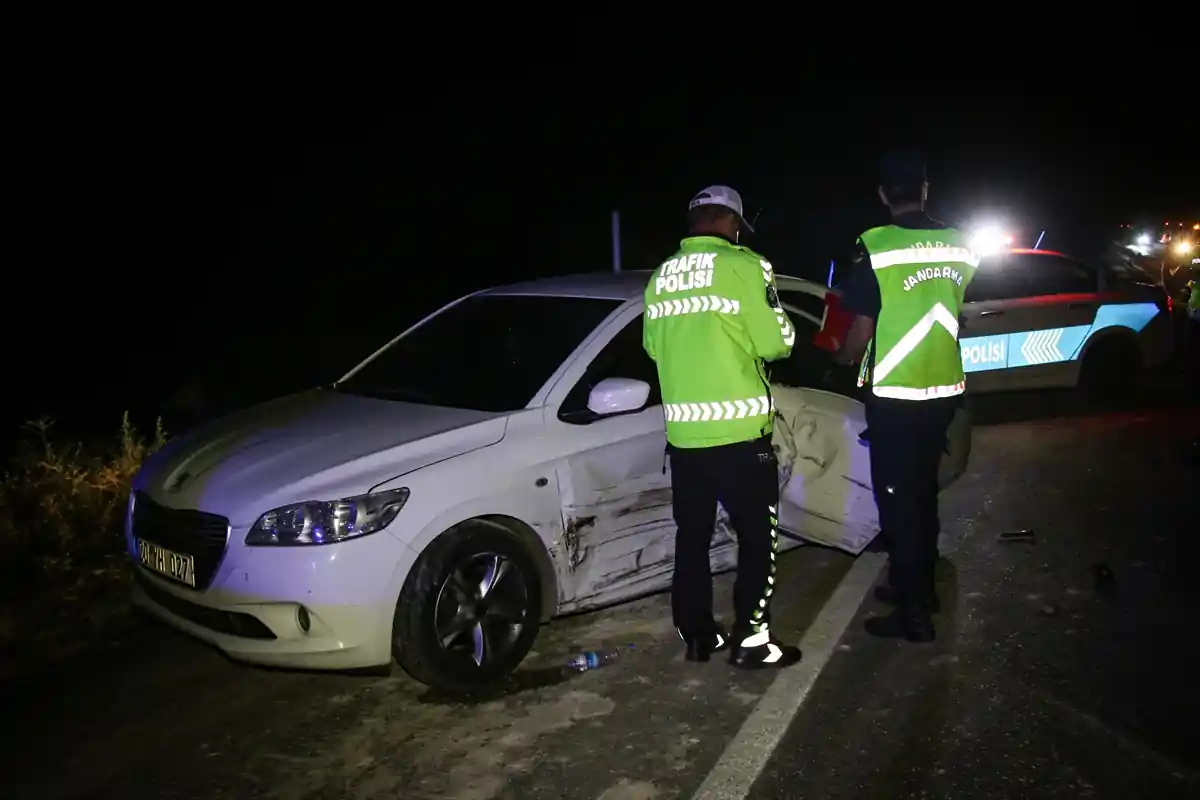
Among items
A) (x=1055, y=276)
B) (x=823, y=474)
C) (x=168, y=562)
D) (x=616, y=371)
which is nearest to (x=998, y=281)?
(x=1055, y=276)

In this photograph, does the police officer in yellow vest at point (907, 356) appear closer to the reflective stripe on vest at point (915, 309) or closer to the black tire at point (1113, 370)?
the reflective stripe on vest at point (915, 309)

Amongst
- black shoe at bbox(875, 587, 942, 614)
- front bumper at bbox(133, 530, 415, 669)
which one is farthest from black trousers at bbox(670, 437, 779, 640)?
front bumper at bbox(133, 530, 415, 669)

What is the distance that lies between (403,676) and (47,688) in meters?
1.42

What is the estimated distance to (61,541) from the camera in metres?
5.90

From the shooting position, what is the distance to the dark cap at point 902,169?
177 inches

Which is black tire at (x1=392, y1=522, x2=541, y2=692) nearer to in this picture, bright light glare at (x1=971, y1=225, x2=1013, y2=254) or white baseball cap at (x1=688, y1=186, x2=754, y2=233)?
white baseball cap at (x1=688, y1=186, x2=754, y2=233)

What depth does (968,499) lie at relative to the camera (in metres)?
7.00

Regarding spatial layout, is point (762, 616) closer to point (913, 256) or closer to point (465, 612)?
point (465, 612)

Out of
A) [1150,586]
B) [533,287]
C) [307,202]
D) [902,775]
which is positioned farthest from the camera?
[307,202]

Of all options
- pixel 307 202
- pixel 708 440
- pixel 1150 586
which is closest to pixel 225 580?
pixel 708 440

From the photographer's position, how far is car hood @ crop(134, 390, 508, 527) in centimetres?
406

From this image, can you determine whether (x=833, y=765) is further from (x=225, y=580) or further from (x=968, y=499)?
(x=968, y=499)

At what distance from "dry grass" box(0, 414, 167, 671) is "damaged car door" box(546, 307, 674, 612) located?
2286mm

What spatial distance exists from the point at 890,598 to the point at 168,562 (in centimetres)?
306
